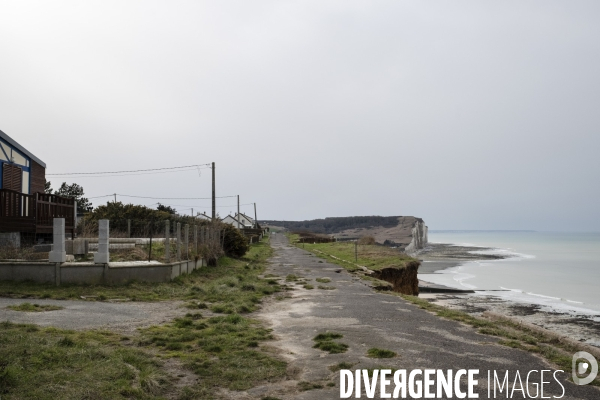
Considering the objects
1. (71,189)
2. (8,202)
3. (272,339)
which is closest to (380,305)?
(272,339)

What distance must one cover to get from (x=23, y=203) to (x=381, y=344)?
14291 millimetres

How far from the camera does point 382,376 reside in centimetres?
621

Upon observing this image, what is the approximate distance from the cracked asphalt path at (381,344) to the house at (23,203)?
907 cm

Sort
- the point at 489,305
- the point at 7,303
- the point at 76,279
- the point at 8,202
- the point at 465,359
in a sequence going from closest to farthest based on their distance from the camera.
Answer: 1. the point at 465,359
2. the point at 7,303
3. the point at 76,279
4. the point at 8,202
5. the point at 489,305

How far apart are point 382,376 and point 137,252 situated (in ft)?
43.2

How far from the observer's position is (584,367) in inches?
270

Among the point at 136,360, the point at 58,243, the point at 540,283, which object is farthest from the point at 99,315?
the point at 540,283

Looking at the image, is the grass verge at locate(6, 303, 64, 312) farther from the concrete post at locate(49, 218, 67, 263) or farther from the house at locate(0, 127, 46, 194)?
the house at locate(0, 127, 46, 194)

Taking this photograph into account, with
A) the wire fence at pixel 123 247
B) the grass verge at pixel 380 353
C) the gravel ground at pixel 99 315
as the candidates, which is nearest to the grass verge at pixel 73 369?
the gravel ground at pixel 99 315

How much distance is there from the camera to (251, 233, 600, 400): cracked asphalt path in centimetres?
602

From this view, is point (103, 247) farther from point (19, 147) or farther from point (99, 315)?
point (19, 147)

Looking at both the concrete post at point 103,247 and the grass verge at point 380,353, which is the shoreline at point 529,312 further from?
the concrete post at point 103,247

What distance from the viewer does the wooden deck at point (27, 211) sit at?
661 inches

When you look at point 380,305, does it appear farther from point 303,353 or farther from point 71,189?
point 71,189
